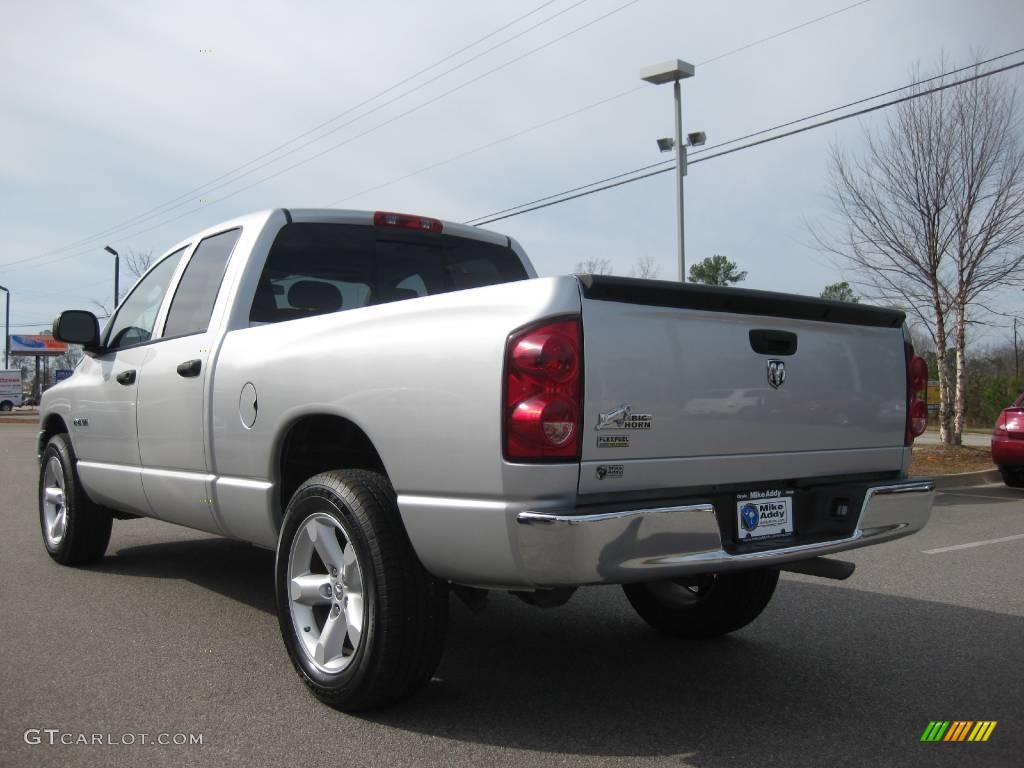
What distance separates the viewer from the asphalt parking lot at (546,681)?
2.99 m

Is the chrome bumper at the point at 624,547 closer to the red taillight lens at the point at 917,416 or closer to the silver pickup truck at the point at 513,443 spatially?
the silver pickup truck at the point at 513,443

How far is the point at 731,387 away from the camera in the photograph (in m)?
3.12

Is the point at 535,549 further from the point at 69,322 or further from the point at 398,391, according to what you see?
the point at 69,322

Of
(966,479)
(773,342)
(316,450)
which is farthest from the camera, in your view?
(966,479)

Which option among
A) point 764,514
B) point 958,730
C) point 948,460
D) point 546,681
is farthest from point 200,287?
point 948,460

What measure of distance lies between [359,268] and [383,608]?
87.2 inches

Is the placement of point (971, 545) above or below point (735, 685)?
below

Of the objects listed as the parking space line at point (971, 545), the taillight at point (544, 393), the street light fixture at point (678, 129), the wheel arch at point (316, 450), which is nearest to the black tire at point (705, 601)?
the wheel arch at point (316, 450)

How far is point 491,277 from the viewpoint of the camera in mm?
5219

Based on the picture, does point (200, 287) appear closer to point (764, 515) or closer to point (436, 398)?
point (436, 398)

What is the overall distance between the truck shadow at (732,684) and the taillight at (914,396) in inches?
39.8

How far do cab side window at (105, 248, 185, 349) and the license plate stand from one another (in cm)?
348

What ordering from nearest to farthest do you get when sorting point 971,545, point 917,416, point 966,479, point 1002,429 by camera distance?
point 917,416 → point 971,545 → point 1002,429 → point 966,479

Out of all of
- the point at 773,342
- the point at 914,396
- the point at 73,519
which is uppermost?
the point at 773,342
